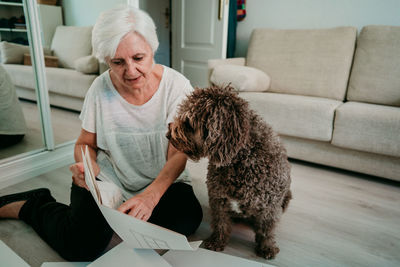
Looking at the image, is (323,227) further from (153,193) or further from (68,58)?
(68,58)

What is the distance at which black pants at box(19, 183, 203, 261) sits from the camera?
1.08 metres

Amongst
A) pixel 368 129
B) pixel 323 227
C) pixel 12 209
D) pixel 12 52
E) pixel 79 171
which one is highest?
pixel 12 52

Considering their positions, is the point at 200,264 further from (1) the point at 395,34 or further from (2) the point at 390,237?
(1) the point at 395,34

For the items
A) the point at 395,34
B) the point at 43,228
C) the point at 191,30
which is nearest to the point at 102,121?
the point at 43,228

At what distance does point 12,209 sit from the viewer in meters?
1.37

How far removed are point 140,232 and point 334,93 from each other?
226cm

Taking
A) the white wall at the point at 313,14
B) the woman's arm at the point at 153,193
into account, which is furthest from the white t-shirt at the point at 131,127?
the white wall at the point at 313,14

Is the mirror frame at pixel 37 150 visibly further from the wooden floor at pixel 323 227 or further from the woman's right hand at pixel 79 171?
the woman's right hand at pixel 79 171

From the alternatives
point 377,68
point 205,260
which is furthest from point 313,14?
point 205,260

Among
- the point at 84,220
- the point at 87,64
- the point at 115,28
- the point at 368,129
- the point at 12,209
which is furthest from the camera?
the point at 87,64

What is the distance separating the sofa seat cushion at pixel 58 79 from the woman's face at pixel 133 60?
1.37 meters

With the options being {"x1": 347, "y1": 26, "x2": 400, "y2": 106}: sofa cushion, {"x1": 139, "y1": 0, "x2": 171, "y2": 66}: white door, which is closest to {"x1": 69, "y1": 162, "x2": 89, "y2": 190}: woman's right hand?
{"x1": 347, "y1": 26, "x2": 400, "y2": 106}: sofa cushion

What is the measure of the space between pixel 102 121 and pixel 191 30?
104 inches

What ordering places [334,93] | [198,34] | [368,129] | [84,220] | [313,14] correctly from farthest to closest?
[198,34] → [313,14] → [334,93] → [368,129] → [84,220]
